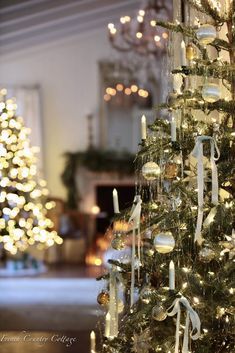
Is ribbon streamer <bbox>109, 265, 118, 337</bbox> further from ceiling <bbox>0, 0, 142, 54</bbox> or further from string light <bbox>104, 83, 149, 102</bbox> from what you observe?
string light <bbox>104, 83, 149, 102</bbox>

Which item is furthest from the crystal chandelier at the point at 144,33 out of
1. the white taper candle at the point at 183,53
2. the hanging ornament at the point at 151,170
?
the hanging ornament at the point at 151,170

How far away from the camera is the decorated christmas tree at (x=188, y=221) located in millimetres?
2242

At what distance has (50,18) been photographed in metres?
8.13

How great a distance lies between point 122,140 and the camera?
9.48 metres

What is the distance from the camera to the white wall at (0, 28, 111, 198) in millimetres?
9352

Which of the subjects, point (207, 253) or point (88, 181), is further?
point (88, 181)

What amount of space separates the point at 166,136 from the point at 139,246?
521 mm

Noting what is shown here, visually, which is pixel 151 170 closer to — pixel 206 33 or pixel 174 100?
pixel 174 100

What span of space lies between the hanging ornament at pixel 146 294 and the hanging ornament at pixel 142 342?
5.4 inches

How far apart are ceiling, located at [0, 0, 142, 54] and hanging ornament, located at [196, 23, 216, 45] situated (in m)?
5.44

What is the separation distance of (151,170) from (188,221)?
276mm

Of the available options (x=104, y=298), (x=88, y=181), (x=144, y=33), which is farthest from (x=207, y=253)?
(x=88, y=181)

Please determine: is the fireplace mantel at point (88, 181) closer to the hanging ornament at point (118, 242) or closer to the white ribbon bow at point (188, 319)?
the hanging ornament at point (118, 242)

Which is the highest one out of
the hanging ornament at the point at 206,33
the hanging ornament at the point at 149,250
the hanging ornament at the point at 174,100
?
the hanging ornament at the point at 206,33
